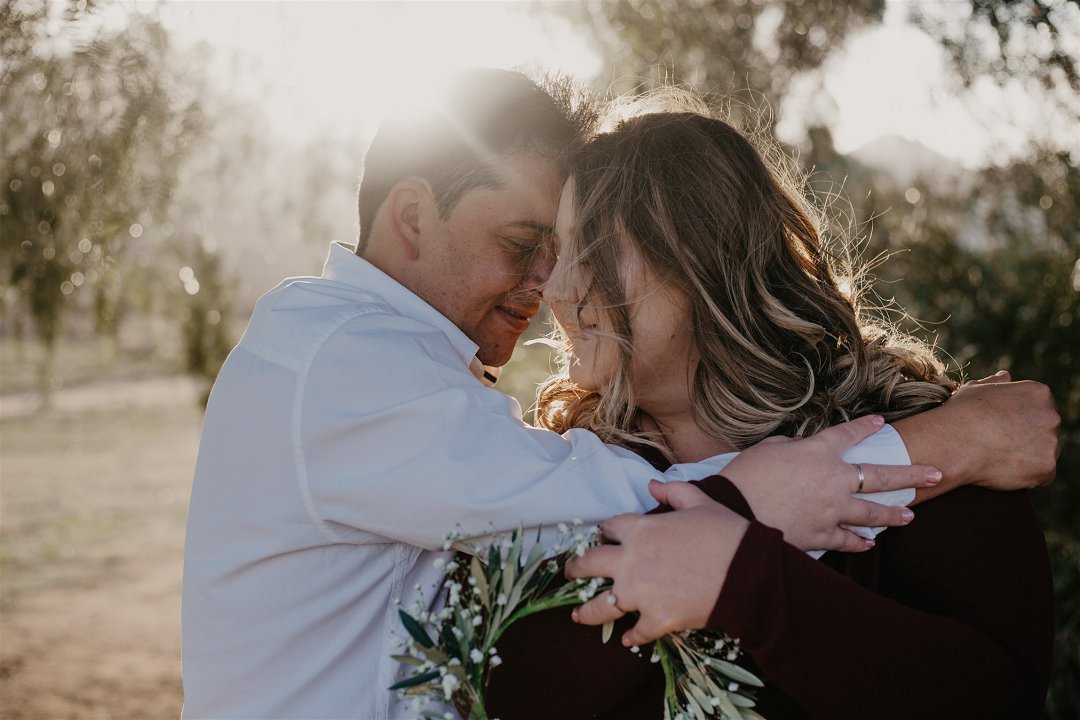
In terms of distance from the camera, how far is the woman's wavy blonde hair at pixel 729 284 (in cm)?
216

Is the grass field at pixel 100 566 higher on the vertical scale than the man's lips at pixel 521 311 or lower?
lower

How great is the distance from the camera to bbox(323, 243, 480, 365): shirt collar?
7.59ft

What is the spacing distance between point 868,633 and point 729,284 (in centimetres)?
86

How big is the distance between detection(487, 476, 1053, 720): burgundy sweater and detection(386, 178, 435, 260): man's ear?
1073mm

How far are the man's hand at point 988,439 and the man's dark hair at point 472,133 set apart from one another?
3.64ft

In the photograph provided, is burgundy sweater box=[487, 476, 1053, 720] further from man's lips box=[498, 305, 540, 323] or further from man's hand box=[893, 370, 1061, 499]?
man's lips box=[498, 305, 540, 323]

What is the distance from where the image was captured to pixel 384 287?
2.31 m

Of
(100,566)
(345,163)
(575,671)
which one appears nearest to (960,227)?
(345,163)

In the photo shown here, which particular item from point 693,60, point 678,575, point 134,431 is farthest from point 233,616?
point 134,431

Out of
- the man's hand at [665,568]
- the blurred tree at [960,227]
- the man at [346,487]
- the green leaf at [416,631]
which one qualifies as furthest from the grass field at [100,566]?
the green leaf at [416,631]

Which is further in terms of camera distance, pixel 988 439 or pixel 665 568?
pixel 988 439

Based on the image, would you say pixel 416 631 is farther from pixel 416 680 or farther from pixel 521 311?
pixel 521 311

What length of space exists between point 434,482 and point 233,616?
58cm

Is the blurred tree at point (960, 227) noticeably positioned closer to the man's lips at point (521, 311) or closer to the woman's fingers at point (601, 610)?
the man's lips at point (521, 311)
